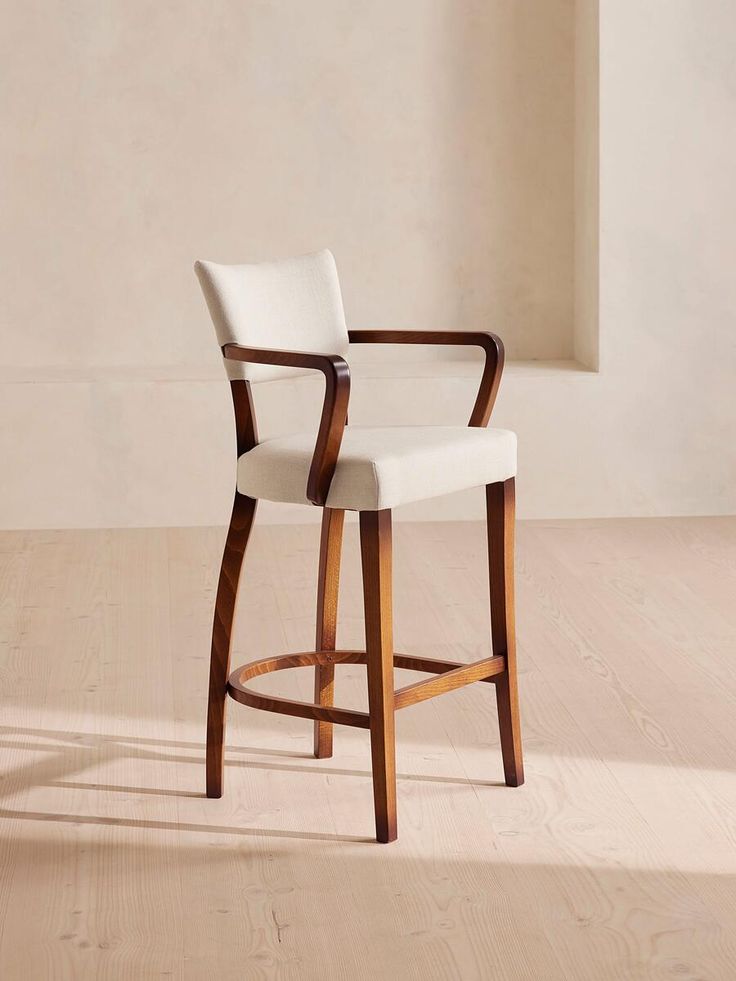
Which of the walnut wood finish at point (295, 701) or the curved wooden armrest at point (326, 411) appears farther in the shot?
the walnut wood finish at point (295, 701)

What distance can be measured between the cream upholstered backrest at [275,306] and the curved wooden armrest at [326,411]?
15cm

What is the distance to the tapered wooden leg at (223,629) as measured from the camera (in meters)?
2.12

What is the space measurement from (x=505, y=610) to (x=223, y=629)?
461mm

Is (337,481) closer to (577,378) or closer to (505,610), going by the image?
(505,610)

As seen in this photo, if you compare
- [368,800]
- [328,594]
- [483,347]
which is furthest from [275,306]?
[368,800]

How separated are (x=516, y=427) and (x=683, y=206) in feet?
2.92

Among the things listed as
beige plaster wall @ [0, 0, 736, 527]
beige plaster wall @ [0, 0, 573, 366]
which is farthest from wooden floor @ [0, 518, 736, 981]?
beige plaster wall @ [0, 0, 573, 366]

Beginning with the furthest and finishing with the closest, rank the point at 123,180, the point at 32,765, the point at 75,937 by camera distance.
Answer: the point at 123,180 < the point at 32,765 < the point at 75,937

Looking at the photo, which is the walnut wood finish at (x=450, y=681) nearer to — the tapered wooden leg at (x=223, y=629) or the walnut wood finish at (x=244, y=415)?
the tapered wooden leg at (x=223, y=629)

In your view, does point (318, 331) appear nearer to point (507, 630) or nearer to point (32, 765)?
point (507, 630)

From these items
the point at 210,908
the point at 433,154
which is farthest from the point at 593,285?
the point at 210,908

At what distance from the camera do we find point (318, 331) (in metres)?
2.30

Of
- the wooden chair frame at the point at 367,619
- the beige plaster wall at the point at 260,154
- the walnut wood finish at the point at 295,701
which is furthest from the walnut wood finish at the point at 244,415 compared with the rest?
the beige plaster wall at the point at 260,154

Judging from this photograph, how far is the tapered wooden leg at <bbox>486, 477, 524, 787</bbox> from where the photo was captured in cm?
215
